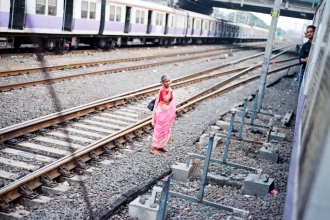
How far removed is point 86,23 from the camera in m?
19.4

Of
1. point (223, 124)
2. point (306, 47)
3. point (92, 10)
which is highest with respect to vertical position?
point (92, 10)

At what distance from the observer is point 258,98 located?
11.2 m

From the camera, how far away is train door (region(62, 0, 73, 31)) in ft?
58.7

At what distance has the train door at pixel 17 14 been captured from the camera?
14.7m

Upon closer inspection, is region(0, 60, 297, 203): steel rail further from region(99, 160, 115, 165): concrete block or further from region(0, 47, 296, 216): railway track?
region(99, 160, 115, 165): concrete block

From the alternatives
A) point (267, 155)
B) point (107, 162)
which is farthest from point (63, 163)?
point (267, 155)

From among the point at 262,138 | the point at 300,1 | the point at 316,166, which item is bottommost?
the point at 262,138

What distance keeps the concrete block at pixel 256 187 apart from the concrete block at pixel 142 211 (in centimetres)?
170

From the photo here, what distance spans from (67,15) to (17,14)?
344 cm

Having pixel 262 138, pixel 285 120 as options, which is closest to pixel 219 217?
pixel 262 138

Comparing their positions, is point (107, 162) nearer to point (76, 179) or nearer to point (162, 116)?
point (76, 179)

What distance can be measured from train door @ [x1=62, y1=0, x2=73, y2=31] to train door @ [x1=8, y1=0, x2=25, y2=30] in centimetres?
278

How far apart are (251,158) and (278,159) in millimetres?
504

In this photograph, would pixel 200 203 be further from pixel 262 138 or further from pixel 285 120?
pixel 285 120
